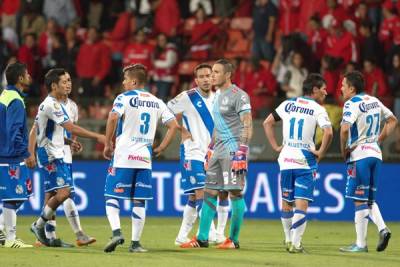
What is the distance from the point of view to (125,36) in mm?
24766

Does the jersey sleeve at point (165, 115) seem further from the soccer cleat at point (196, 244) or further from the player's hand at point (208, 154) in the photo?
the soccer cleat at point (196, 244)

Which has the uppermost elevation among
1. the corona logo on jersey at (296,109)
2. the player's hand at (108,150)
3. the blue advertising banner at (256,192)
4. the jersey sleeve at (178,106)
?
the jersey sleeve at (178,106)

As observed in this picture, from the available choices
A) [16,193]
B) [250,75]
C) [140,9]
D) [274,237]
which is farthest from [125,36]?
[16,193]

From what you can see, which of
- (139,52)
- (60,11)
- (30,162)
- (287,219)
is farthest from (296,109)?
(60,11)

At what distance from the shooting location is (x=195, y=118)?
48.7 feet

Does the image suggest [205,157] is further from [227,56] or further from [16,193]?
[227,56]

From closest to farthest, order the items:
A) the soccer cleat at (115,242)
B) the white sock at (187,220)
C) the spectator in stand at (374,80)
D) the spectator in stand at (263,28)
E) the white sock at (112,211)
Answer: the soccer cleat at (115,242)
the white sock at (112,211)
the white sock at (187,220)
the spectator in stand at (374,80)
the spectator in stand at (263,28)

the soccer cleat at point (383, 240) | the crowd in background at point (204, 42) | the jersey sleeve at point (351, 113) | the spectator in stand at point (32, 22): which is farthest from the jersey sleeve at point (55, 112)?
the spectator in stand at point (32, 22)

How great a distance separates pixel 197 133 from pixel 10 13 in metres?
11.7

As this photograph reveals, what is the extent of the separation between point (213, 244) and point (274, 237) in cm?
181

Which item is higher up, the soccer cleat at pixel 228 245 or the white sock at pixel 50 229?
the white sock at pixel 50 229

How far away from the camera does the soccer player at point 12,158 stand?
13.7 m

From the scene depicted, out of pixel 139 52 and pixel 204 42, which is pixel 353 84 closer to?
pixel 139 52

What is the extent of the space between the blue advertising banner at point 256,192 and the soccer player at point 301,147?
249 inches
